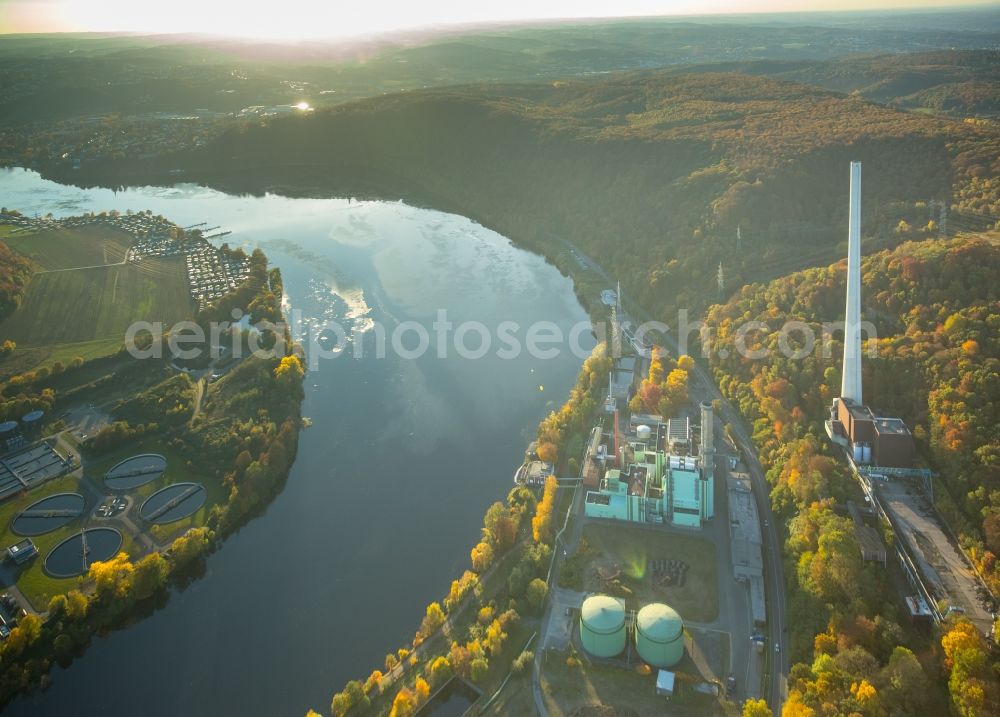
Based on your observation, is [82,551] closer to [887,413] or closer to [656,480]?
[656,480]

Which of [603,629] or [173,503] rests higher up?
[173,503]

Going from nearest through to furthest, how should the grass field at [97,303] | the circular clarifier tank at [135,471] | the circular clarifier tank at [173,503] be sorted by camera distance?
the circular clarifier tank at [173,503] → the circular clarifier tank at [135,471] → the grass field at [97,303]

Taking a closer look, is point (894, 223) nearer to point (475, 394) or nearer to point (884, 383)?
point (884, 383)

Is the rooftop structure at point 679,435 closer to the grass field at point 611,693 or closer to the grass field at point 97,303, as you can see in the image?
the grass field at point 611,693

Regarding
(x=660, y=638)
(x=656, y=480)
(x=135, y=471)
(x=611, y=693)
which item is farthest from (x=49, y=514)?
(x=656, y=480)

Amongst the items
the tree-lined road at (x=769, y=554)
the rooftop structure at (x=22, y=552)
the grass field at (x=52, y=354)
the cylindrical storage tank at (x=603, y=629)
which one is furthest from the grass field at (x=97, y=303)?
the cylindrical storage tank at (x=603, y=629)

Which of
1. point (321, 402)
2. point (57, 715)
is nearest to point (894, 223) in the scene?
point (321, 402)

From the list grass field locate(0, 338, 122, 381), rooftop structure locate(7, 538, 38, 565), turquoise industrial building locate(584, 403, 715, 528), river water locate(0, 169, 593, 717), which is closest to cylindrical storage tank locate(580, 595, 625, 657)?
turquoise industrial building locate(584, 403, 715, 528)
